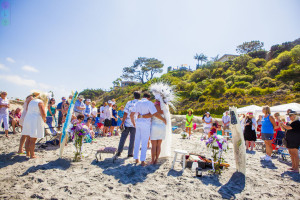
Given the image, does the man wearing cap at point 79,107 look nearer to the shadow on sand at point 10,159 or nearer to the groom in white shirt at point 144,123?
the shadow on sand at point 10,159

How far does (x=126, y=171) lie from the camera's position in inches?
169

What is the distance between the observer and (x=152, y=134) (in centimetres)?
467

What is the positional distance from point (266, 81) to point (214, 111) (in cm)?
1385

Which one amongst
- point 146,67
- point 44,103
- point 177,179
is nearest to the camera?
point 177,179

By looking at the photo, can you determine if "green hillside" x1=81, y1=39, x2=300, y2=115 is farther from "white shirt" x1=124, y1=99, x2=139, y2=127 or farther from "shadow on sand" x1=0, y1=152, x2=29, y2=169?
"shadow on sand" x1=0, y1=152, x2=29, y2=169

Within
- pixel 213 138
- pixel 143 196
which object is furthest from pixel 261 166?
pixel 143 196

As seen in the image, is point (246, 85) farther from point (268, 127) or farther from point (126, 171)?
point (126, 171)

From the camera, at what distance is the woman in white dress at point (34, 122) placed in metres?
4.66

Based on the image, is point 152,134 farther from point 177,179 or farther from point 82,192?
point 82,192

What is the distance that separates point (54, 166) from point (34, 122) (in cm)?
133

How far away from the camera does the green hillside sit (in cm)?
2111

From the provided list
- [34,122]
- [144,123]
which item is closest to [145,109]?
[144,123]

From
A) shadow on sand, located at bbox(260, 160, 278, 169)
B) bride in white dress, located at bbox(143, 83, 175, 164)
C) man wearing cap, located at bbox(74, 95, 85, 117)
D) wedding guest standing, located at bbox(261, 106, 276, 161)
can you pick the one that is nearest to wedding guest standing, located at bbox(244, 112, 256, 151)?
wedding guest standing, located at bbox(261, 106, 276, 161)

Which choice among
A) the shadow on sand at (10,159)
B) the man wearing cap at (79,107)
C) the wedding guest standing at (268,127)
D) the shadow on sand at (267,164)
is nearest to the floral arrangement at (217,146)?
the shadow on sand at (267,164)
